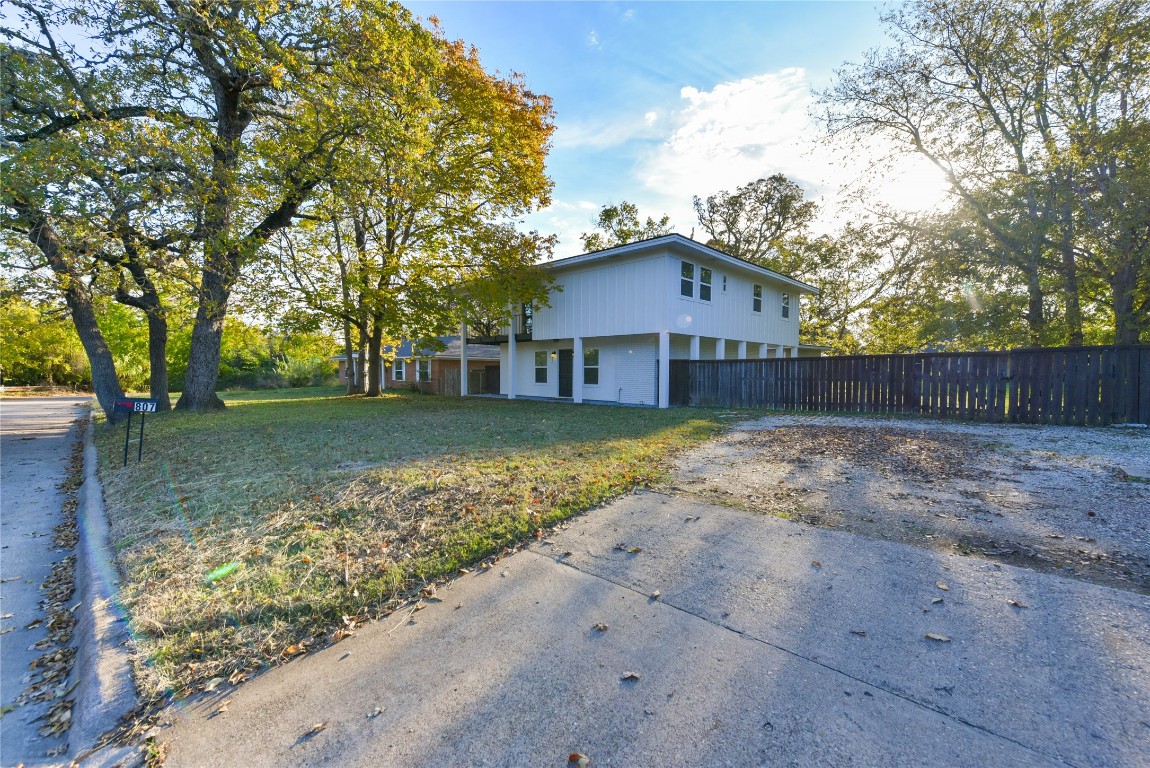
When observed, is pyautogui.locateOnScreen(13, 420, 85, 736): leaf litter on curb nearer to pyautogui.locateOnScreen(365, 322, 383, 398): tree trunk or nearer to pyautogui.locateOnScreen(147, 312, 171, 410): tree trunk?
pyautogui.locateOnScreen(147, 312, 171, 410): tree trunk

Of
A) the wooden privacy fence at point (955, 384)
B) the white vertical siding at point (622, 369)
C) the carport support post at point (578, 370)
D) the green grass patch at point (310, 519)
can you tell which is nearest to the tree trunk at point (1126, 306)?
the wooden privacy fence at point (955, 384)

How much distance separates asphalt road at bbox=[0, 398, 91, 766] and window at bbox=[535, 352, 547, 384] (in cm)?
1369

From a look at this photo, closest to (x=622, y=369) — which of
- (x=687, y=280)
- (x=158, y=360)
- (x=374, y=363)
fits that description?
(x=687, y=280)

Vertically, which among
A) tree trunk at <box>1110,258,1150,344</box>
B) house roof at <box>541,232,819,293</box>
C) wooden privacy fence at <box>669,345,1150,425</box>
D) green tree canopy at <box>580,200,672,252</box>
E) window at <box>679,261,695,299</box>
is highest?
green tree canopy at <box>580,200,672,252</box>

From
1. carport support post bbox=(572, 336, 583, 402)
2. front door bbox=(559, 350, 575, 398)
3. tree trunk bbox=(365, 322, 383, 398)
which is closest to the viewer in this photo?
carport support post bbox=(572, 336, 583, 402)

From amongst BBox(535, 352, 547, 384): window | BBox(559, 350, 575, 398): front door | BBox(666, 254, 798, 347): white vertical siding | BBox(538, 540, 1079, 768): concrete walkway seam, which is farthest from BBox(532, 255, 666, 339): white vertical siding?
BBox(538, 540, 1079, 768): concrete walkway seam

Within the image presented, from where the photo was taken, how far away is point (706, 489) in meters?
4.90

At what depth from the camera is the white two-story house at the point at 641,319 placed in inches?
559

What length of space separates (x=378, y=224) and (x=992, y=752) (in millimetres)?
19612

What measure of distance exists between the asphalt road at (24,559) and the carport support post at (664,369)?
12458 millimetres

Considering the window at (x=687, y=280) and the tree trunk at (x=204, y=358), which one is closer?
the tree trunk at (x=204, y=358)

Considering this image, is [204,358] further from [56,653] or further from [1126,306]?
[1126,306]

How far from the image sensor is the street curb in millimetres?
1916

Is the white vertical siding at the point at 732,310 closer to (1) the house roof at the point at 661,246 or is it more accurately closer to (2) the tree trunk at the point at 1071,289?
(1) the house roof at the point at 661,246
